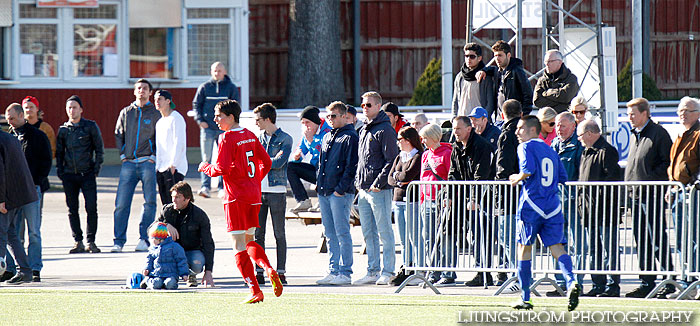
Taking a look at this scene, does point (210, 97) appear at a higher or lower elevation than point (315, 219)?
higher

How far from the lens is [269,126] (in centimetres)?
1189

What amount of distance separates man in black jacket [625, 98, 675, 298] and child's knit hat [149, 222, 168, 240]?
448 centimetres

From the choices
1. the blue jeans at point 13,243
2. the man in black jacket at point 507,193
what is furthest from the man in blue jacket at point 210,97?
the man in black jacket at point 507,193

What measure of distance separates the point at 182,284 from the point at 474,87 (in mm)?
4086

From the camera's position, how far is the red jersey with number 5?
33.0 ft

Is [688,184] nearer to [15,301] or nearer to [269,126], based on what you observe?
[269,126]

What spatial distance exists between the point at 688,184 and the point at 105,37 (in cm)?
1781

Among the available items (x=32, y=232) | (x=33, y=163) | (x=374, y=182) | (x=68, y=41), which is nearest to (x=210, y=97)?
(x=33, y=163)

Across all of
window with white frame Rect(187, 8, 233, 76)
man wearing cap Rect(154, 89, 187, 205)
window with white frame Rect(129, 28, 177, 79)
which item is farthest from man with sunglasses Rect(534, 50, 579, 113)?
window with white frame Rect(129, 28, 177, 79)

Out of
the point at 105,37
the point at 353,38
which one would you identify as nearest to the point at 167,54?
the point at 105,37

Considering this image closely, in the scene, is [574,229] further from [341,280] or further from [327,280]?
[327,280]

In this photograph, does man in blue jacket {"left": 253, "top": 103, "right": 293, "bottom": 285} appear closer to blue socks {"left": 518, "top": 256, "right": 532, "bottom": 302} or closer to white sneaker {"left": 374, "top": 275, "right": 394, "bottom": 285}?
Result: white sneaker {"left": 374, "top": 275, "right": 394, "bottom": 285}

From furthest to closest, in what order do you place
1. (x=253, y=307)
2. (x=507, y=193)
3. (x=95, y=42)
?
(x=95, y=42), (x=507, y=193), (x=253, y=307)

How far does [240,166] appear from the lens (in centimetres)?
1009
